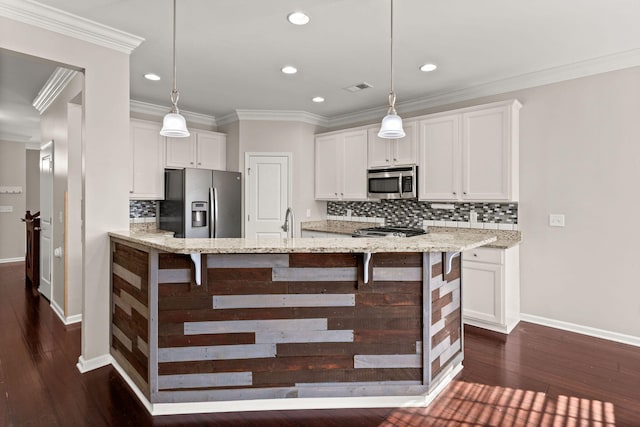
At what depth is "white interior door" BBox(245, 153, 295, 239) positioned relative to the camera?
516 cm

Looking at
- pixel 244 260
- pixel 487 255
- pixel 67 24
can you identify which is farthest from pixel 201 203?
pixel 487 255

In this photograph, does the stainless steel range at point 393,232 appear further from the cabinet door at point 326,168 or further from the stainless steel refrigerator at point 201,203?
the stainless steel refrigerator at point 201,203

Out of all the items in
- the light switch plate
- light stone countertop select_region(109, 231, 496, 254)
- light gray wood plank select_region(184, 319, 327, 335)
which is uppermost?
the light switch plate

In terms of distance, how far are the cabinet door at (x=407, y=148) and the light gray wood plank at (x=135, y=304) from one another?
10.8 ft

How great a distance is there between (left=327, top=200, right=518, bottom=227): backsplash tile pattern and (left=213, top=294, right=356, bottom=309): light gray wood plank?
8.41ft

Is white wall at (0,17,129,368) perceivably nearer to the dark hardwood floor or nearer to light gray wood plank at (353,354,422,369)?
the dark hardwood floor

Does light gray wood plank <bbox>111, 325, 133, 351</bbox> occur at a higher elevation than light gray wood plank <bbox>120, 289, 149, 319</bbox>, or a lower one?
lower

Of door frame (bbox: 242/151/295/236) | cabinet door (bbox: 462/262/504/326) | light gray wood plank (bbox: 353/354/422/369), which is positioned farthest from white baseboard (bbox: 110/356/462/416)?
door frame (bbox: 242/151/295/236)

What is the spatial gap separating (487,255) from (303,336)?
2248 millimetres

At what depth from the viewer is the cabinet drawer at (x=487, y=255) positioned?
3.49 m

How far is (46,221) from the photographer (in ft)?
15.1

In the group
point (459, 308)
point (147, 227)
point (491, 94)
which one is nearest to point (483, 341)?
point (459, 308)

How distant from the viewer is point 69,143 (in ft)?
12.1

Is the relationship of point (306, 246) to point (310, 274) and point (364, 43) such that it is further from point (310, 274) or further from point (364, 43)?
point (364, 43)
